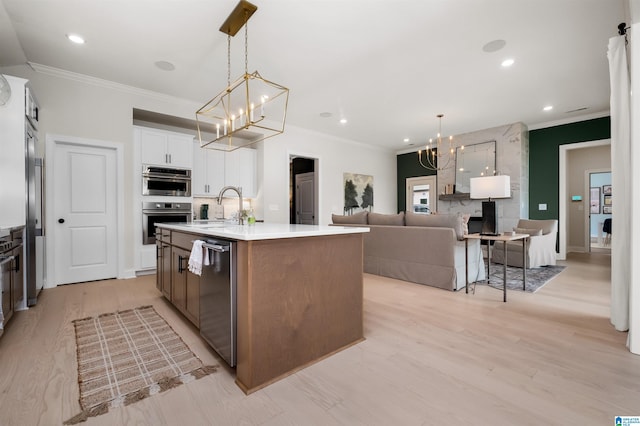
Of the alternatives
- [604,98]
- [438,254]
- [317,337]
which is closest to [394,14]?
[438,254]

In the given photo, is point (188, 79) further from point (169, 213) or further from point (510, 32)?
point (510, 32)

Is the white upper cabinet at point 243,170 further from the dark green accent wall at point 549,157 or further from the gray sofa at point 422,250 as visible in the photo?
the dark green accent wall at point 549,157

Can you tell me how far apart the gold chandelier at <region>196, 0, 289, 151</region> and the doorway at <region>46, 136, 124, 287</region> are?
1.43 meters

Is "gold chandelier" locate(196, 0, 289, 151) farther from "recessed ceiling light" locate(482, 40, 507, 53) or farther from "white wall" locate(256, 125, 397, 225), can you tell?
"recessed ceiling light" locate(482, 40, 507, 53)

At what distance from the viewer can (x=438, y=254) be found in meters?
3.58

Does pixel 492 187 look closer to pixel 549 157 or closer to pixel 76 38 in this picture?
pixel 549 157

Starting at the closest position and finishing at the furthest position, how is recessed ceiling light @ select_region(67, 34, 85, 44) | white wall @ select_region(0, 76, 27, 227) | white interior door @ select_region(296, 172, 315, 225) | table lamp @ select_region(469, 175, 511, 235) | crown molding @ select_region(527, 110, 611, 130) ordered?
white wall @ select_region(0, 76, 27, 227) → recessed ceiling light @ select_region(67, 34, 85, 44) → table lamp @ select_region(469, 175, 511, 235) → crown molding @ select_region(527, 110, 611, 130) → white interior door @ select_region(296, 172, 315, 225)

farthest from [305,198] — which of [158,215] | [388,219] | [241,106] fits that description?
[158,215]

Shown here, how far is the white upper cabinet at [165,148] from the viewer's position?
4391 mm

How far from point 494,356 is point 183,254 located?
97.5 inches

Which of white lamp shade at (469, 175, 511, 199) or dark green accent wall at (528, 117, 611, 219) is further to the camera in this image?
dark green accent wall at (528, 117, 611, 219)

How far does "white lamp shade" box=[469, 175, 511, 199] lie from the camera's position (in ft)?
14.7

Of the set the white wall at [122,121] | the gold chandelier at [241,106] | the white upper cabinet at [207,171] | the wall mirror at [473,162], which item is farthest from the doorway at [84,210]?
the wall mirror at [473,162]

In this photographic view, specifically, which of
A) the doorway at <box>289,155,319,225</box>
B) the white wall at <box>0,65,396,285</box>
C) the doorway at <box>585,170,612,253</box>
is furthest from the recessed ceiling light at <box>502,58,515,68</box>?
the doorway at <box>585,170,612,253</box>
